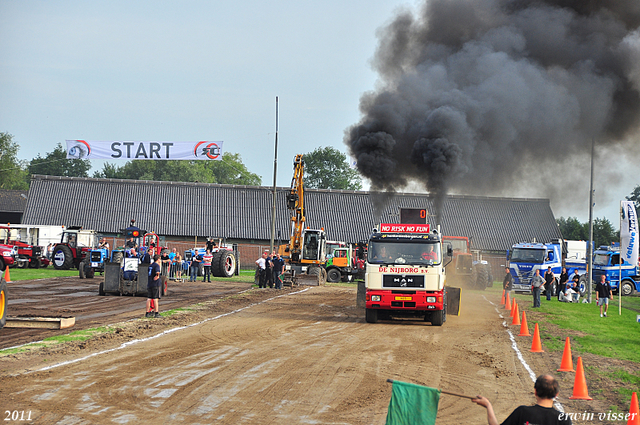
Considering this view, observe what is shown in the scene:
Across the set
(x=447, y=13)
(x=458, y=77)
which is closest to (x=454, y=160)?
(x=458, y=77)

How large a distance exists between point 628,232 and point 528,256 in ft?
40.5

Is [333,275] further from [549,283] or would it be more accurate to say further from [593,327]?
[593,327]

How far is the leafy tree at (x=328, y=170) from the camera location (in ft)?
350

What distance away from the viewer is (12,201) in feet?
248

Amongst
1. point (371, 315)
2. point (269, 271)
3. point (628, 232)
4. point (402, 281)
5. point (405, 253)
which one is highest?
point (628, 232)

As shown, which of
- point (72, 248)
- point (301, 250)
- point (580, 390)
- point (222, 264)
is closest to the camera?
point (580, 390)

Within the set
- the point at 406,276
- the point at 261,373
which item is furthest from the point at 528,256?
the point at 261,373

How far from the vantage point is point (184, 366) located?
10.8 metres

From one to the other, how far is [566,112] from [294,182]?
577 inches

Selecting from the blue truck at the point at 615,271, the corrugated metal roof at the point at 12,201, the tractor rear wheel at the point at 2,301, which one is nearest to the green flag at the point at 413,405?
the tractor rear wheel at the point at 2,301

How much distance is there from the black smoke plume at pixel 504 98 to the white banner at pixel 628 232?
14.0 feet

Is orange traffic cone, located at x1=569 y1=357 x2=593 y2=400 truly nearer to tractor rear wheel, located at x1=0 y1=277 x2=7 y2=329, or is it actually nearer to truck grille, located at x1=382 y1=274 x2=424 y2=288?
truck grille, located at x1=382 y1=274 x2=424 y2=288

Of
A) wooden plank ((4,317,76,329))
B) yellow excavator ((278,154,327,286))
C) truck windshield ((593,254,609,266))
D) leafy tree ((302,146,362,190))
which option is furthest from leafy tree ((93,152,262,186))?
wooden plank ((4,317,76,329))

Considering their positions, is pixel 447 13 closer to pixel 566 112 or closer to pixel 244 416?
pixel 566 112
